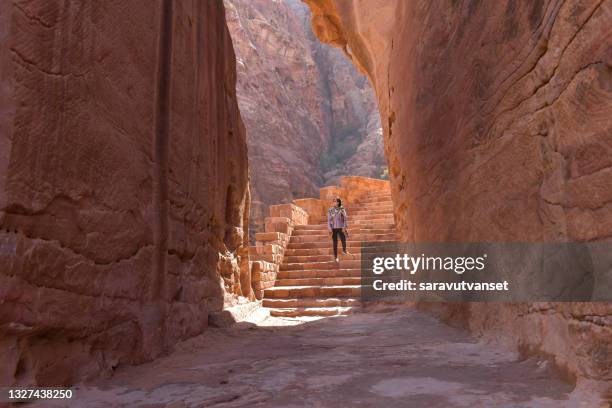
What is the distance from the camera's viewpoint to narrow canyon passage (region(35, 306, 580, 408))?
6.68 ft

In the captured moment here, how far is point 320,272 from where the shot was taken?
936 cm

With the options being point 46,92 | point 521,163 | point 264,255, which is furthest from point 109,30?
point 264,255

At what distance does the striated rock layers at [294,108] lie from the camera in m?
28.9

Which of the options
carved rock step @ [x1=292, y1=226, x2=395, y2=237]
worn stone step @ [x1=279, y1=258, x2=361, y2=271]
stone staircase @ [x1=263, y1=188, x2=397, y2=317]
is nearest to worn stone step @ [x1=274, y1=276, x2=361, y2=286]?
stone staircase @ [x1=263, y1=188, x2=397, y2=317]

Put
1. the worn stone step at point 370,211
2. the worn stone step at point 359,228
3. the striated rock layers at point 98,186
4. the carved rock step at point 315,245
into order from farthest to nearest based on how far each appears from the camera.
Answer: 1. the worn stone step at point 370,211
2. the worn stone step at point 359,228
3. the carved rock step at point 315,245
4. the striated rock layers at point 98,186

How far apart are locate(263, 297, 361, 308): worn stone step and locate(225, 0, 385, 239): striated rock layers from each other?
16.9m

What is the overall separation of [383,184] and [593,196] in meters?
16.0

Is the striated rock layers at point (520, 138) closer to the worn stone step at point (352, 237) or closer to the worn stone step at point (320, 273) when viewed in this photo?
the worn stone step at point (320, 273)

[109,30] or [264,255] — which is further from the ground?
[109,30]

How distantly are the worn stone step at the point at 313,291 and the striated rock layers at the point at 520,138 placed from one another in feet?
10.1

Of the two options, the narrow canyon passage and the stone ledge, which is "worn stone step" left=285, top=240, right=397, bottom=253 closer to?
the stone ledge

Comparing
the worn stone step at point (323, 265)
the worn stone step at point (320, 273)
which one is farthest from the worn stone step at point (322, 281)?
the worn stone step at point (323, 265)

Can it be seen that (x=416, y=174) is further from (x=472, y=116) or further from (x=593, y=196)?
(x=593, y=196)

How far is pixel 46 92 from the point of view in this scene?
215 centimetres
